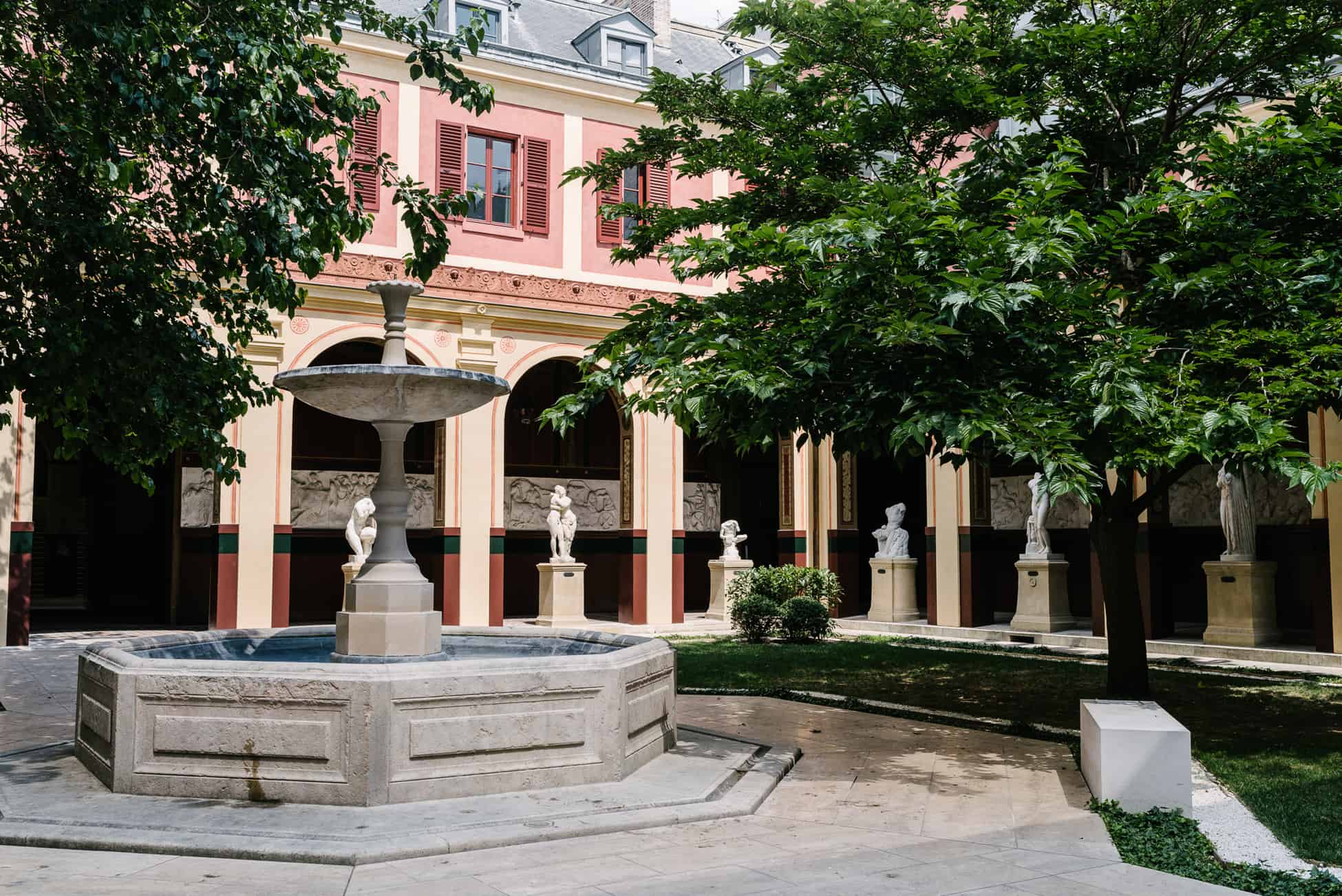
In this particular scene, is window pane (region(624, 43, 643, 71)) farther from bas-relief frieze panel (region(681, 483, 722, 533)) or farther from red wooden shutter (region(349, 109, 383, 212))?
bas-relief frieze panel (region(681, 483, 722, 533))

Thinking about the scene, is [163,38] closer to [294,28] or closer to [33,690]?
[294,28]

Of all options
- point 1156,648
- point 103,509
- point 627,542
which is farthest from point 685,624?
point 103,509

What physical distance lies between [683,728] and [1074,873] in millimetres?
4535

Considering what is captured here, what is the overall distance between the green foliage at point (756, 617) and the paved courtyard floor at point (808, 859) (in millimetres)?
11044

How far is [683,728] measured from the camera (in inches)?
387

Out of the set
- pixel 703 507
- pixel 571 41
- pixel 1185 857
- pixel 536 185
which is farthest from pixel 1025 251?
pixel 571 41

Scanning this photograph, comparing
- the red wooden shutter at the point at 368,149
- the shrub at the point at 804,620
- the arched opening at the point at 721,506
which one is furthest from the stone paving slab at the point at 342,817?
the arched opening at the point at 721,506

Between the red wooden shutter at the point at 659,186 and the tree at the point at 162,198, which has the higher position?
the red wooden shutter at the point at 659,186

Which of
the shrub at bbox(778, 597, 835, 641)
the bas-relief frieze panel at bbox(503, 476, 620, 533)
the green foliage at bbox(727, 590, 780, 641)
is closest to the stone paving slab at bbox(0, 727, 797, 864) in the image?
the shrub at bbox(778, 597, 835, 641)

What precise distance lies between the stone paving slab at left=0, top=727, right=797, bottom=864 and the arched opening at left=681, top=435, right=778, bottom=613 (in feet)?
62.5

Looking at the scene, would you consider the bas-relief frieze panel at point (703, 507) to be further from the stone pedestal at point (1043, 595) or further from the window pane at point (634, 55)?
the window pane at point (634, 55)

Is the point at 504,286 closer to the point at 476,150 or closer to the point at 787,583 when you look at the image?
the point at 476,150

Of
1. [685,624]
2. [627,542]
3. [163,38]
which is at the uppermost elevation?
[163,38]

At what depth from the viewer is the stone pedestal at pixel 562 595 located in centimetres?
2227
